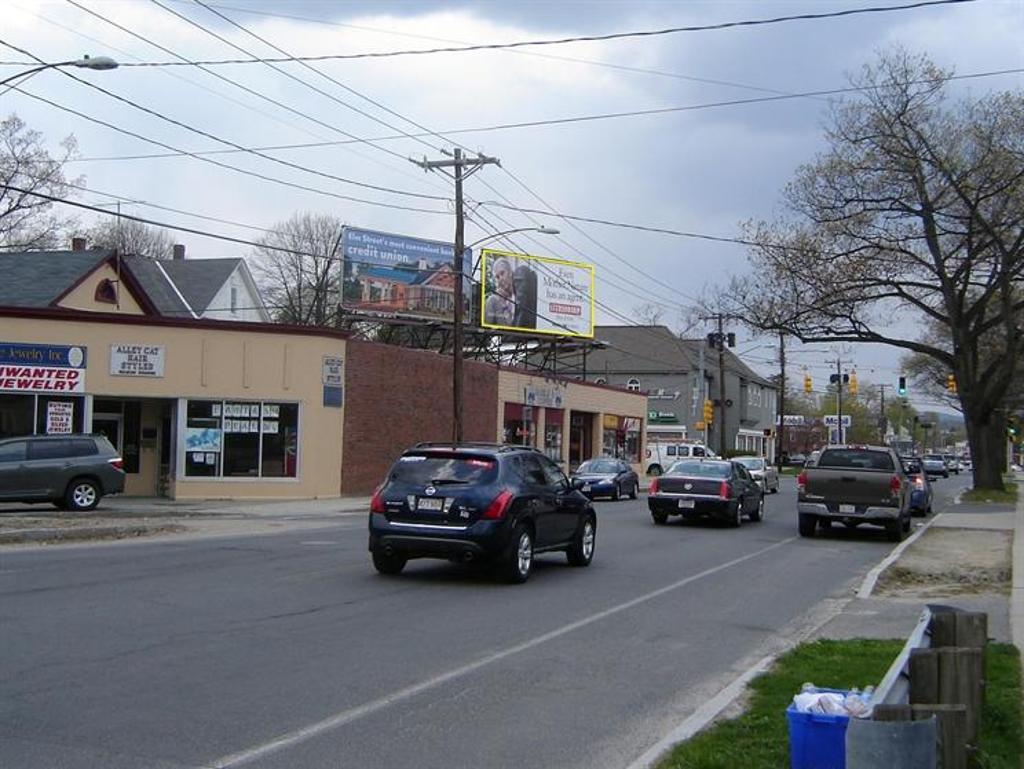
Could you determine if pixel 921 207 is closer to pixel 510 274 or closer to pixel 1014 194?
pixel 1014 194

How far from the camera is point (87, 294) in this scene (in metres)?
35.1

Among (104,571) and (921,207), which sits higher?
(921,207)

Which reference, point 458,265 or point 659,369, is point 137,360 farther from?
point 659,369

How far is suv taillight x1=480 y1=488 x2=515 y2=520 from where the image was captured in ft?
43.6

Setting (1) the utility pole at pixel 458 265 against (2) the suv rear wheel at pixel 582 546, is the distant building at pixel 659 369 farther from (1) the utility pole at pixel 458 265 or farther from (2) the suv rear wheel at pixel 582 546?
(2) the suv rear wheel at pixel 582 546

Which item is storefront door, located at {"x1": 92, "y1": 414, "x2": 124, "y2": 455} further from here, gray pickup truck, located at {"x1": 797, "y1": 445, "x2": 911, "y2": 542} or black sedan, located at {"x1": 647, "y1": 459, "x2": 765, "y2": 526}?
gray pickup truck, located at {"x1": 797, "y1": 445, "x2": 911, "y2": 542}

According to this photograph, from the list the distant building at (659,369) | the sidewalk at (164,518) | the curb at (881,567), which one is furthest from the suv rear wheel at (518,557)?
the distant building at (659,369)

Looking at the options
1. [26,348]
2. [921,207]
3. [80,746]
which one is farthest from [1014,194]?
A: [80,746]

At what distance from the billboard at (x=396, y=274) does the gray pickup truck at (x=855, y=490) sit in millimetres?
23563

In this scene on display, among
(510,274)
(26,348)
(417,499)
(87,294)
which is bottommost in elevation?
(417,499)

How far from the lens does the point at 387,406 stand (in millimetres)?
35875

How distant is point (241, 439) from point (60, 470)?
26.3 feet

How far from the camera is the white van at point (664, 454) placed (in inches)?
2325

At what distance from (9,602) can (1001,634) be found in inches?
385
